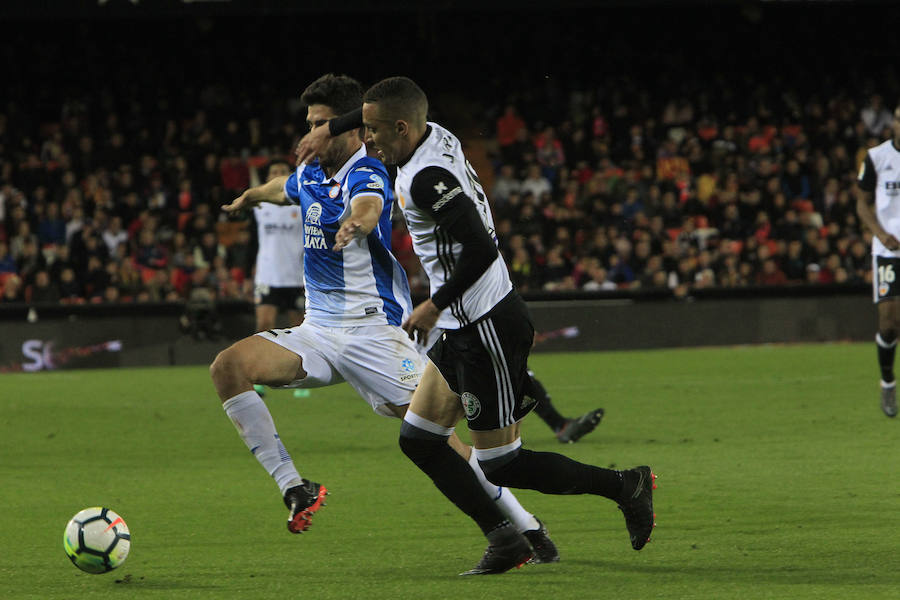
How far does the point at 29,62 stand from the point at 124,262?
7.36 meters

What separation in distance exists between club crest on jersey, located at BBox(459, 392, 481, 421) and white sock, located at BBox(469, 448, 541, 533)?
0.37 m

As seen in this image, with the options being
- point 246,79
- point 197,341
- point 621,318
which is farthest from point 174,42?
point 621,318

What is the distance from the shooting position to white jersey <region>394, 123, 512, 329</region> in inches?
187

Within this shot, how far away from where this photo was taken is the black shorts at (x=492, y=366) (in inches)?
192

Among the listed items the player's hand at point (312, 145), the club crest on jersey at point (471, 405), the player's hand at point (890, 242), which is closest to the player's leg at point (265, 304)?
the player's hand at point (890, 242)

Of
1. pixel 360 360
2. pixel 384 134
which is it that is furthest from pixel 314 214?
pixel 384 134

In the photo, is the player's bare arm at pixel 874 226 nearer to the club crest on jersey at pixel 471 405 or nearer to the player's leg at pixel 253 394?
the player's leg at pixel 253 394

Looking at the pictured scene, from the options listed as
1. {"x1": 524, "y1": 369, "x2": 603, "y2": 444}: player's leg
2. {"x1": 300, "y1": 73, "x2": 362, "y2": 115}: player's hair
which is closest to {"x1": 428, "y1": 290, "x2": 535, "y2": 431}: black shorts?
{"x1": 300, "y1": 73, "x2": 362, "y2": 115}: player's hair

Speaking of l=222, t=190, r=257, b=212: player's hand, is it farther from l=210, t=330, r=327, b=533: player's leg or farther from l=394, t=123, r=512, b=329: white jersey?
l=394, t=123, r=512, b=329: white jersey

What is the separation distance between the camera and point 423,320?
4.62 meters

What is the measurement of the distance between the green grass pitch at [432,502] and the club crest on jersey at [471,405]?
63 cm

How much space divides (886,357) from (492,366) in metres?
6.16

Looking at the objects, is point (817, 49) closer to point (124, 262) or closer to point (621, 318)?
point (621, 318)

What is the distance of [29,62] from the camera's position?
23938mm
